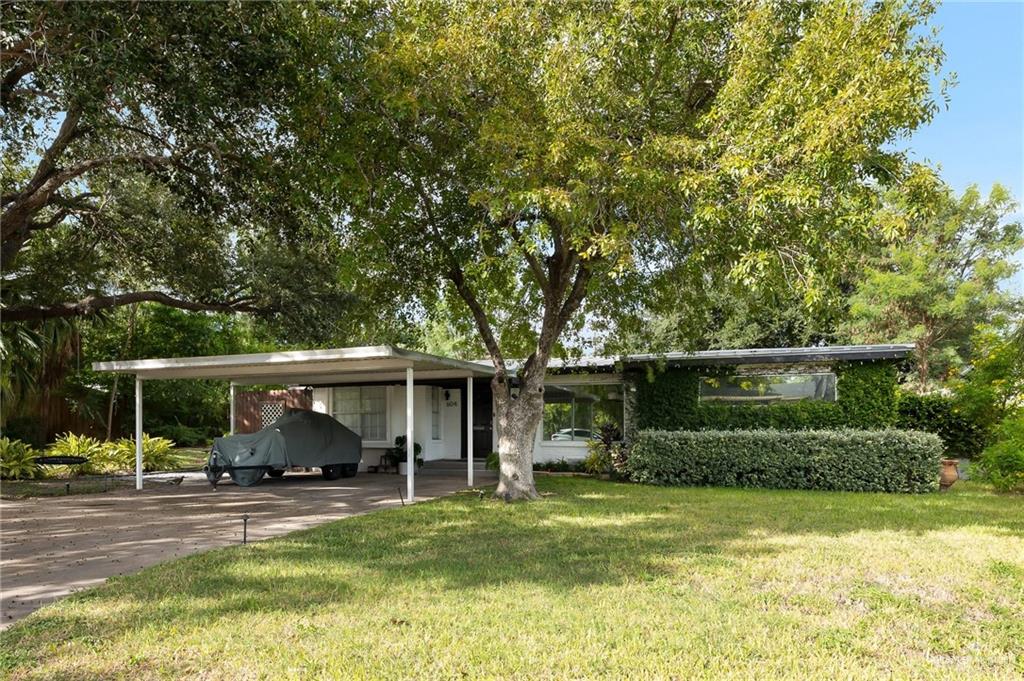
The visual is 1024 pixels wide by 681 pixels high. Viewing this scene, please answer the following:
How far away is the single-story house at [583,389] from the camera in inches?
517

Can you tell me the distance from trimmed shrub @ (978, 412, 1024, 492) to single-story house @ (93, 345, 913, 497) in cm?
196

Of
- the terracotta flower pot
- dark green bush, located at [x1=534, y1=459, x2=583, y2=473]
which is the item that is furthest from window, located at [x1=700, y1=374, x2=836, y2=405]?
dark green bush, located at [x1=534, y1=459, x2=583, y2=473]

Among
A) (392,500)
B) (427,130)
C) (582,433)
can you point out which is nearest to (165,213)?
(427,130)

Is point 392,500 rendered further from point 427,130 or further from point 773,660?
point 773,660

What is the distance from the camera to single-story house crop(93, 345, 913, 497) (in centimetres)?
1313

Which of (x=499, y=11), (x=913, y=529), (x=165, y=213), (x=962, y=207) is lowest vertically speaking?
(x=913, y=529)

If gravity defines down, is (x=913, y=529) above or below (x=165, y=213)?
below

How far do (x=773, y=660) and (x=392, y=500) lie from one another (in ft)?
28.2

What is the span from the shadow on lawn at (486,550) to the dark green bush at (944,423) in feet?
15.4

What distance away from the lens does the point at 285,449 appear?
14.3 meters

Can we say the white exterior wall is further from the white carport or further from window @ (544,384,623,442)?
window @ (544,384,623,442)

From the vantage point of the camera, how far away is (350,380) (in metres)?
17.8

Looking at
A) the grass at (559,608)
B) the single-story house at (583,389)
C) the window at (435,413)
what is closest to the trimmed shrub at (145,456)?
the single-story house at (583,389)

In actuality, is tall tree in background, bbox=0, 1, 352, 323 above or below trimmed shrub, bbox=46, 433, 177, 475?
above
